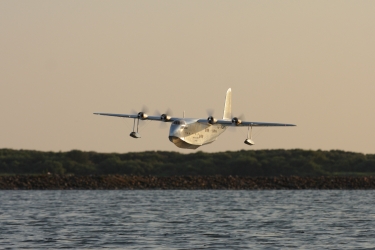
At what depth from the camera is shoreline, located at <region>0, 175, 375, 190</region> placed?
90.7 meters

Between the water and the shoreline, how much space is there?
1248 centimetres

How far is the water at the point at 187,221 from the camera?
39.3m

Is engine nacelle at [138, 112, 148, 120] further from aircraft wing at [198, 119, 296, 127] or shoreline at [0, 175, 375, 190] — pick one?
shoreline at [0, 175, 375, 190]

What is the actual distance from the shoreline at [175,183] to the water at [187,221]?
12483mm

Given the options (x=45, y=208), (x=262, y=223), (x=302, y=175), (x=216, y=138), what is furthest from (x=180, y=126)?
(x=302, y=175)

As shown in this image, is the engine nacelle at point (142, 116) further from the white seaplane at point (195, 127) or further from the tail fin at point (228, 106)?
the tail fin at point (228, 106)

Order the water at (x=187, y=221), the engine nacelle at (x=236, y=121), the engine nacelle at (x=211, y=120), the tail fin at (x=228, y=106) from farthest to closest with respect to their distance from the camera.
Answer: the tail fin at (x=228, y=106) < the engine nacelle at (x=236, y=121) < the engine nacelle at (x=211, y=120) < the water at (x=187, y=221)

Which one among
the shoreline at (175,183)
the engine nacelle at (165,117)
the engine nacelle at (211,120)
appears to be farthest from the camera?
the shoreline at (175,183)

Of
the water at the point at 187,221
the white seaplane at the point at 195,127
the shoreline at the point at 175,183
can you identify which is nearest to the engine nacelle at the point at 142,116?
the white seaplane at the point at 195,127

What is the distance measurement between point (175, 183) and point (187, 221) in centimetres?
4112

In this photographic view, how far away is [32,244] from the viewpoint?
38406 mm

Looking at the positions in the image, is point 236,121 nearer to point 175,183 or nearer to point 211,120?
point 211,120

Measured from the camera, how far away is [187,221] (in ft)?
167

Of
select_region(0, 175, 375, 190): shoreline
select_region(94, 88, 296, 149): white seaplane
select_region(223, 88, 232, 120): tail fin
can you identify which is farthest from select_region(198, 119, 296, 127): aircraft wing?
select_region(0, 175, 375, 190): shoreline
